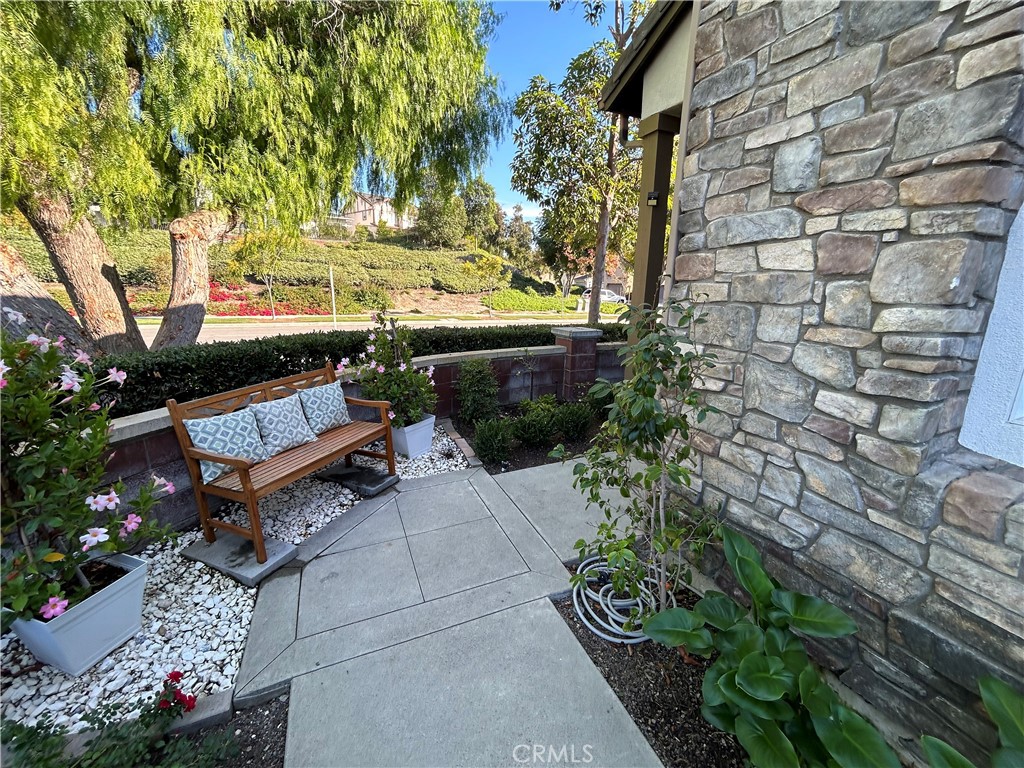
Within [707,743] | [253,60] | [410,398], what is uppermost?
[253,60]

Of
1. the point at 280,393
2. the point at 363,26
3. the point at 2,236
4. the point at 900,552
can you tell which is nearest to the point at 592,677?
the point at 900,552

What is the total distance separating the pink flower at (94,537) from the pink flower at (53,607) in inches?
7.5

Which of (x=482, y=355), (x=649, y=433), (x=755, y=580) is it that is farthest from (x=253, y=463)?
(x=755, y=580)

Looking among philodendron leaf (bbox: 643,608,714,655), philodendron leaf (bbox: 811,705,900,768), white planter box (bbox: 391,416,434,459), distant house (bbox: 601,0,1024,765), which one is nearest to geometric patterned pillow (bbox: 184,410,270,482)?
white planter box (bbox: 391,416,434,459)

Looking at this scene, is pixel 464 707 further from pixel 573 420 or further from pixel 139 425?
pixel 573 420

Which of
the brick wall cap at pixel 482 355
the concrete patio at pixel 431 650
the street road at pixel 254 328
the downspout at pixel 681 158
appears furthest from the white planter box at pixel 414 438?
the street road at pixel 254 328

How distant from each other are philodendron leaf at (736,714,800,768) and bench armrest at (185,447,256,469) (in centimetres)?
231

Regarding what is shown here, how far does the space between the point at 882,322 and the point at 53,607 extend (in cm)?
313

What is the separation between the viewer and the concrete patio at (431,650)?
139 centimetres

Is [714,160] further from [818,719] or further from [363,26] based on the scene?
[363,26]

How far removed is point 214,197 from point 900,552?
17.3 ft

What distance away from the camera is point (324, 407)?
9.87ft

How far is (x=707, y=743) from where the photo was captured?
1393 mm

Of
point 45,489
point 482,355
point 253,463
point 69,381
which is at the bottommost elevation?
point 253,463
